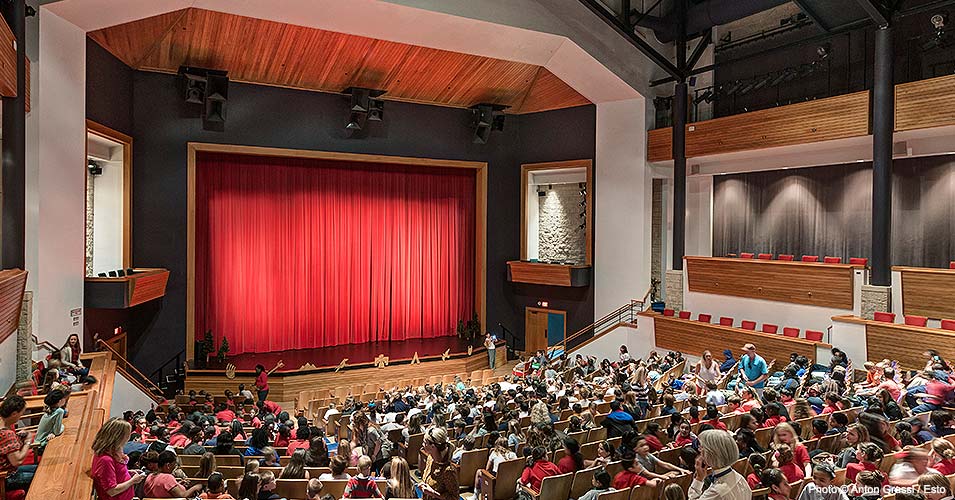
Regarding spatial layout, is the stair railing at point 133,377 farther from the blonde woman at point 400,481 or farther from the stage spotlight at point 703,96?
the stage spotlight at point 703,96

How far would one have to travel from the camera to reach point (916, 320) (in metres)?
11.7

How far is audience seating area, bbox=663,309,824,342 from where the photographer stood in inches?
520

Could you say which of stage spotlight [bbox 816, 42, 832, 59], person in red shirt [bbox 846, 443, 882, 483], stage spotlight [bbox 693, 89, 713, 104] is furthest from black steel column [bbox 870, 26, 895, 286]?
person in red shirt [bbox 846, 443, 882, 483]

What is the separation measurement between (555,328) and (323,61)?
9.84 m

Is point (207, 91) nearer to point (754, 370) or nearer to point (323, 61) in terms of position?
point (323, 61)

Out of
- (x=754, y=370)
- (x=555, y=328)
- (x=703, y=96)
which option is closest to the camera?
(x=754, y=370)

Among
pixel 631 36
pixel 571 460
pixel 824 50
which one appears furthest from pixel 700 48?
pixel 571 460

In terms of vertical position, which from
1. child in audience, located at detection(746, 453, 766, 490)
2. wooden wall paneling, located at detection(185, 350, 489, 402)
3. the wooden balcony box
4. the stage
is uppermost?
the wooden balcony box

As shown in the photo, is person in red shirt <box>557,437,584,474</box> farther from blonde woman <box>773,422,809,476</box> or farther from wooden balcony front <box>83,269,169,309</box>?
wooden balcony front <box>83,269,169,309</box>

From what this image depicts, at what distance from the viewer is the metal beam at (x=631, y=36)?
603 inches

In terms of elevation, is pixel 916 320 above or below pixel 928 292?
below

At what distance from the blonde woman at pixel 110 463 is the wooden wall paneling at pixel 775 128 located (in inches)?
527

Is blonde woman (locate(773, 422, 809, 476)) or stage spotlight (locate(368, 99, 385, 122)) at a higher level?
stage spotlight (locate(368, 99, 385, 122))

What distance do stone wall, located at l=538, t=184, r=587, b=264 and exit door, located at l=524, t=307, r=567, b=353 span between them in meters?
1.71
